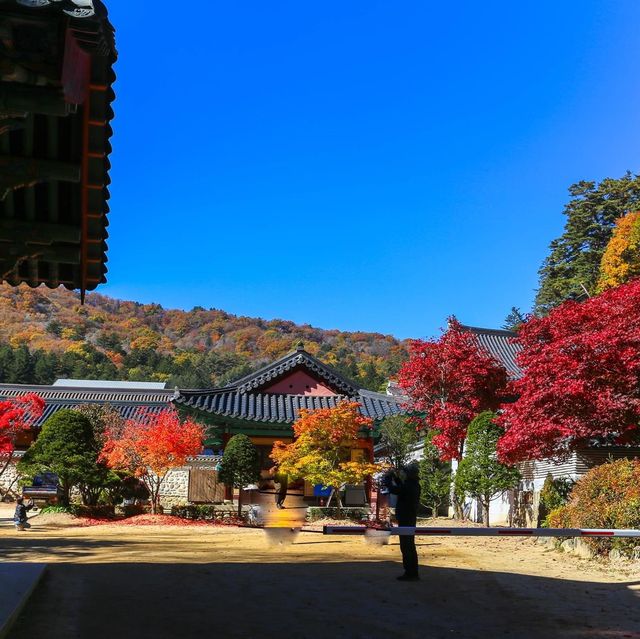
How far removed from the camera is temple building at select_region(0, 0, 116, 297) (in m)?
4.17

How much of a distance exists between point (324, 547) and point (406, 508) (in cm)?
535

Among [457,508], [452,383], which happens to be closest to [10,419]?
[452,383]

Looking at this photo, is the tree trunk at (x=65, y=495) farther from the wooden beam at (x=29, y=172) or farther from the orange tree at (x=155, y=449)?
the wooden beam at (x=29, y=172)

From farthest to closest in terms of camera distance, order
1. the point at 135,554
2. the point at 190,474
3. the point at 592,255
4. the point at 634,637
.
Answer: the point at 592,255
the point at 190,474
the point at 135,554
the point at 634,637

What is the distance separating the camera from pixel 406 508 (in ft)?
31.1

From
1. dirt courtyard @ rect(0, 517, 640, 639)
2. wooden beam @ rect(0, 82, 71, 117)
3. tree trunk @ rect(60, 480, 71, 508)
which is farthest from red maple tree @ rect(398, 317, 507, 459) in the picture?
wooden beam @ rect(0, 82, 71, 117)

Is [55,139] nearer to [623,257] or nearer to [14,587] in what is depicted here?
[14,587]

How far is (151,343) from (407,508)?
81959mm

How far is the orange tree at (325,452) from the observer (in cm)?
1997

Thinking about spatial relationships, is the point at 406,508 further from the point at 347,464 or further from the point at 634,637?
the point at 347,464

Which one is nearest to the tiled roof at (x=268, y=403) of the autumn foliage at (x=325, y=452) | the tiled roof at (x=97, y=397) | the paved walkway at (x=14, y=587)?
the autumn foliage at (x=325, y=452)

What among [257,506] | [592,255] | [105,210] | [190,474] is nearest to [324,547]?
[257,506]

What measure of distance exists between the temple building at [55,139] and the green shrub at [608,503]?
9031 mm

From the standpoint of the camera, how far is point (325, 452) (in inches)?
806
